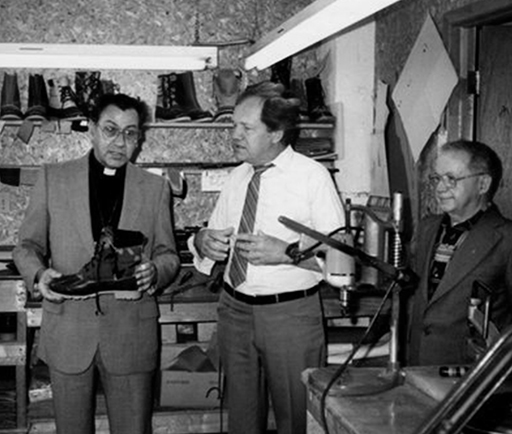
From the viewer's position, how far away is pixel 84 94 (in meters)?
4.96

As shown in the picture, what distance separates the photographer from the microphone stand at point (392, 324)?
1.94 m

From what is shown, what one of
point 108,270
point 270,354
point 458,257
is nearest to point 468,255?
point 458,257

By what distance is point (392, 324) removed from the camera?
2096 millimetres

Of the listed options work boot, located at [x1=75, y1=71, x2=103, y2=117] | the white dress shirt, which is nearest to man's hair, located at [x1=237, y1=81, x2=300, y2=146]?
the white dress shirt

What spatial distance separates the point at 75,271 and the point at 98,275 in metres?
0.13

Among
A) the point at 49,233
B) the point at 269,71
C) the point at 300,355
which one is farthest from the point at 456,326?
the point at 269,71

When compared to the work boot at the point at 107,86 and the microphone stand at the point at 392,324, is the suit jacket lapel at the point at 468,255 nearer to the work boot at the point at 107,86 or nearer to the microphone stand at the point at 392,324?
the microphone stand at the point at 392,324

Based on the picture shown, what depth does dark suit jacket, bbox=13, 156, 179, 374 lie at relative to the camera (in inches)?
111

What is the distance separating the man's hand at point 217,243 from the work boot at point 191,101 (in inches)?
73.5

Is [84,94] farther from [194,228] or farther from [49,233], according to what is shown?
[49,233]

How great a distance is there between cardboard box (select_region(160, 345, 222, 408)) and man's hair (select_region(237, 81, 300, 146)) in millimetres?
1399

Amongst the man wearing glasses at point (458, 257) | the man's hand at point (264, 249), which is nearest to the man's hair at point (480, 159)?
the man wearing glasses at point (458, 257)

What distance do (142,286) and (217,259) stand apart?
16.3 inches

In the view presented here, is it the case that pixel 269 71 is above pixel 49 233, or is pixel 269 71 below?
above
